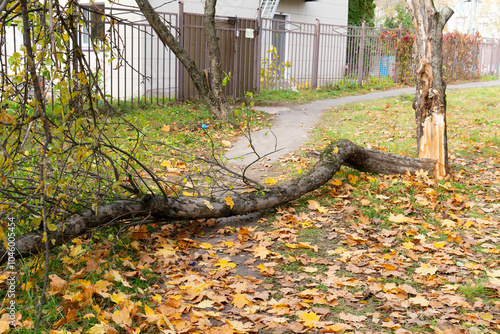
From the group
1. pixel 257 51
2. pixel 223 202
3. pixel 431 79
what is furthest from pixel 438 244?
pixel 257 51

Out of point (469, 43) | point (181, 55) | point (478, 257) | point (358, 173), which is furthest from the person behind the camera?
point (469, 43)

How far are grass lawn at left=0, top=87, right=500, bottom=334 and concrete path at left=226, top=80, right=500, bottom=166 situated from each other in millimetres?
1393

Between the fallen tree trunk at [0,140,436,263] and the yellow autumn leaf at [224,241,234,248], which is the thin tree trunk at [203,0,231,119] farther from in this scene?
the yellow autumn leaf at [224,241,234,248]

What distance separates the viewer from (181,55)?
9.17m

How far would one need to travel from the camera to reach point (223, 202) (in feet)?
15.6

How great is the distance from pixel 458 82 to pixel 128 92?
46.6 feet

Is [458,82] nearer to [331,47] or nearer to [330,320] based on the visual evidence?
[331,47]

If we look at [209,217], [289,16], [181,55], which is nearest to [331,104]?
[181,55]

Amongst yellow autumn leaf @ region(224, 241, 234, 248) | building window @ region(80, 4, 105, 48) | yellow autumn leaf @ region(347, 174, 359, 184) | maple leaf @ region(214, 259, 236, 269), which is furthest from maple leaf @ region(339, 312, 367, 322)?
yellow autumn leaf @ region(347, 174, 359, 184)

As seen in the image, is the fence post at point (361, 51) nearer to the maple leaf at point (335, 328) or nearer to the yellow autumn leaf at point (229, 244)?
the yellow autumn leaf at point (229, 244)

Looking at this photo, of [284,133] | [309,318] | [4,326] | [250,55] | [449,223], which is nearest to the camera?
[4,326]

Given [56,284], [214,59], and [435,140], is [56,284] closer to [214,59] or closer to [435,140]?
[435,140]

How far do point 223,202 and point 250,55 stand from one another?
946 centimetres

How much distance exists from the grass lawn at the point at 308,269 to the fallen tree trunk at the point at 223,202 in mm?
136
